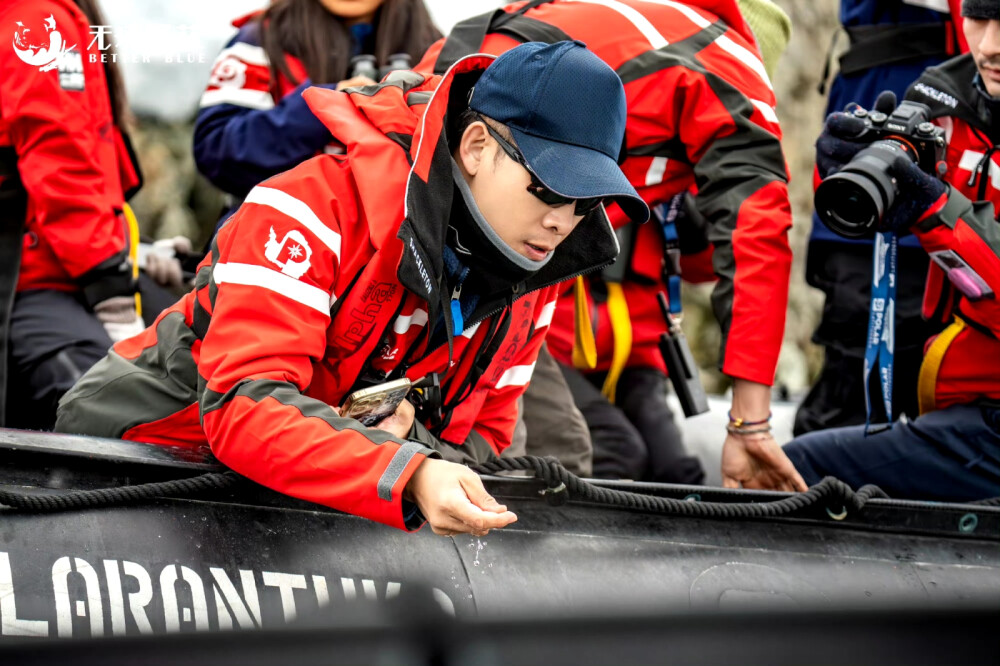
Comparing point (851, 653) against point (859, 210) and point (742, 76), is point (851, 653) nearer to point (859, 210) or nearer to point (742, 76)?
point (859, 210)

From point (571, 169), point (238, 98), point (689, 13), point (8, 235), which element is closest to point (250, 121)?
point (238, 98)

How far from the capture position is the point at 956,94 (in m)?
2.88

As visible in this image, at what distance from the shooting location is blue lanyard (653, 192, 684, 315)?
3.58 meters

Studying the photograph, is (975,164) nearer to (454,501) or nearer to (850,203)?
(850,203)

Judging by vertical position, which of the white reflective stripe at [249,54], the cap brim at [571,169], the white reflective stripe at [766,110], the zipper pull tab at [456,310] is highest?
the cap brim at [571,169]

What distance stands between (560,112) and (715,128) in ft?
3.37

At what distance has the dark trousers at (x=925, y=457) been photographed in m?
2.93

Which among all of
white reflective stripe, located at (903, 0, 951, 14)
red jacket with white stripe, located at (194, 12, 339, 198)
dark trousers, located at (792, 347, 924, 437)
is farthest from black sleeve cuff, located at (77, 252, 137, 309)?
white reflective stripe, located at (903, 0, 951, 14)

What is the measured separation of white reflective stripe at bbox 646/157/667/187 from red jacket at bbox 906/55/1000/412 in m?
0.66

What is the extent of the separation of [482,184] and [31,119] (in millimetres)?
1585

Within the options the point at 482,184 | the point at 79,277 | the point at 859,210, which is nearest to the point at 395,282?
the point at 482,184

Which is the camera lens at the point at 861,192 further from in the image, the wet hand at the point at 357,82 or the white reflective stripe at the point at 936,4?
the wet hand at the point at 357,82

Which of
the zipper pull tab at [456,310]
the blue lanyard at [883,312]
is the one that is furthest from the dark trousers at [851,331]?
the zipper pull tab at [456,310]

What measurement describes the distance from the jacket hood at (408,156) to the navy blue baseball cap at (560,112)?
0.10 m
